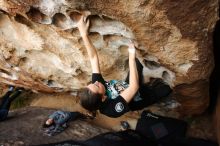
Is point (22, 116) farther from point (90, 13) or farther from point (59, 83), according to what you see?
point (90, 13)

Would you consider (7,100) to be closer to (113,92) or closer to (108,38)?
(108,38)

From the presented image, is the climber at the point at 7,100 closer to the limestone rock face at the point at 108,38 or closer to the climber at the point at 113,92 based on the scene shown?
the limestone rock face at the point at 108,38

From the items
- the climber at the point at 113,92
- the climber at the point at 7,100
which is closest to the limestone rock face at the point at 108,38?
the climber at the point at 113,92

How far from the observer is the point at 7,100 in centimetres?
617

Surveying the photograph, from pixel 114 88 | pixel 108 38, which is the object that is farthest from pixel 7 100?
pixel 114 88

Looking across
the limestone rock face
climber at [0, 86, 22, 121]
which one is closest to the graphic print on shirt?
the limestone rock face

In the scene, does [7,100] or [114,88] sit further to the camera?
[7,100]

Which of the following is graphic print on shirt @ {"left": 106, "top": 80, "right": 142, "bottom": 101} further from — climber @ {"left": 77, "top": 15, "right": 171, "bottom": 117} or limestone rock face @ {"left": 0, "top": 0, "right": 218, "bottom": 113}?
limestone rock face @ {"left": 0, "top": 0, "right": 218, "bottom": 113}

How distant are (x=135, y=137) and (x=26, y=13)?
1884 mm

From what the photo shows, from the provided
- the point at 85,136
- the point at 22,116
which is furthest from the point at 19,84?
the point at 85,136

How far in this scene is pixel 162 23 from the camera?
399 centimetres

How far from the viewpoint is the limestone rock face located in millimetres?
3920

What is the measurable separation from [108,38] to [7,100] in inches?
88.7

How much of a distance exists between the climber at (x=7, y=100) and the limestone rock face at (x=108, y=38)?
0.41 meters
